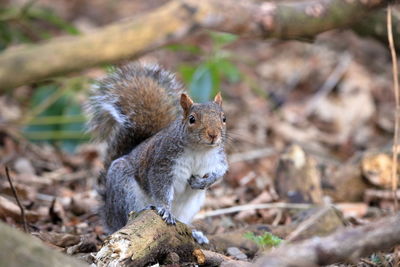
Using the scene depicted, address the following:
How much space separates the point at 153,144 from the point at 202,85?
6.27 feet

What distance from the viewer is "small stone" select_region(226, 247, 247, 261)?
2.94 metres

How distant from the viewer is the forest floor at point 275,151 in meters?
3.79

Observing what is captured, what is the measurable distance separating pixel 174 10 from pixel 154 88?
134 cm

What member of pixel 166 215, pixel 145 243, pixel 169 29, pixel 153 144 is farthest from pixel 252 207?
pixel 169 29

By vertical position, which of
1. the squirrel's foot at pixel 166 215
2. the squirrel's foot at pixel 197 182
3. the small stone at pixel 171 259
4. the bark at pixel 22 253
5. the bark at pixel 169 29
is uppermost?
the bark at pixel 169 29

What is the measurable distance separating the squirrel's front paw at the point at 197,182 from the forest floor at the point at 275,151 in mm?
346

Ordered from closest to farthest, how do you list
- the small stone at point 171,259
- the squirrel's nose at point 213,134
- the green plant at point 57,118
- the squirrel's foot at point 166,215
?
the small stone at point 171,259 → the squirrel's foot at point 166,215 → the squirrel's nose at point 213,134 → the green plant at point 57,118

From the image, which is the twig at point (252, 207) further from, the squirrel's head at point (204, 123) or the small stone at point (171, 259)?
the small stone at point (171, 259)

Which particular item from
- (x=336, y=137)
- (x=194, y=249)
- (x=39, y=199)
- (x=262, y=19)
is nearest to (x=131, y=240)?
(x=194, y=249)

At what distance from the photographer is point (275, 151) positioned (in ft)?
19.0

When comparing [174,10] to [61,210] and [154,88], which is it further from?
[61,210]

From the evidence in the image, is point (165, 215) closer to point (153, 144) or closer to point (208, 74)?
point (153, 144)

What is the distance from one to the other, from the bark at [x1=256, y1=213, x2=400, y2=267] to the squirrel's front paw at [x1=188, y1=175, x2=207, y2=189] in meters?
1.27

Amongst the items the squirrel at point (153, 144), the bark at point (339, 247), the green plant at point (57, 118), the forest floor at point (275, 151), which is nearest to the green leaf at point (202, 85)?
the forest floor at point (275, 151)
